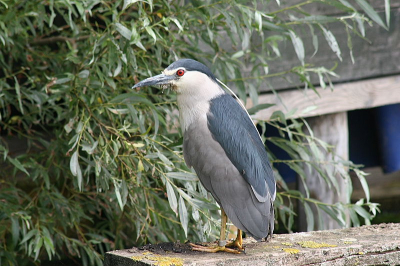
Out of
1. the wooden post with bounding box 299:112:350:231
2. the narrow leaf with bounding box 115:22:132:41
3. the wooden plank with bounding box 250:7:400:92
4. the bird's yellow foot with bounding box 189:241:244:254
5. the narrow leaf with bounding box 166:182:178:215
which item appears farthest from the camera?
the wooden post with bounding box 299:112:350:231

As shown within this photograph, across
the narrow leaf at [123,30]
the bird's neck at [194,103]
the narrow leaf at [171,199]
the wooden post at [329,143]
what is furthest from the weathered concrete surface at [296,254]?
the wooden post at [329,143]

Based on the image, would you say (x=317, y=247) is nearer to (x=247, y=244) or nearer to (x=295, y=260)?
(x=295, y=260)

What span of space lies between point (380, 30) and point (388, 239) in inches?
79.8

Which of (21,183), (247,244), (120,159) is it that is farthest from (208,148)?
(21,183)

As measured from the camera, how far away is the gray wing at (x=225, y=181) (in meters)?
1.98

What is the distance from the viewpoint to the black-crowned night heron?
1.98m

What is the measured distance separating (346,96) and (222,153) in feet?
6.04

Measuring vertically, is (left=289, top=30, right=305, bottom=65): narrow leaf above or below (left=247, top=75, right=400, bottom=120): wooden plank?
above

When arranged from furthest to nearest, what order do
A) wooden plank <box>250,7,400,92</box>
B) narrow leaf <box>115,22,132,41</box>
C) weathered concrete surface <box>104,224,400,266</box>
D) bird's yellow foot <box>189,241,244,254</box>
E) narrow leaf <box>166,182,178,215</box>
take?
wooden plank <box>250,7,400,92</box> → narrow leaf <box>115,22,132,41</box> → narrow leaf <box>166,182,178,215</box> → bird's yellow foot <box>189,241,244,254</box> → weathered concrete surface <box>104,224,400,266</box>

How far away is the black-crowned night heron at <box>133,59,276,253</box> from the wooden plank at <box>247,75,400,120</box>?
1.41 meters

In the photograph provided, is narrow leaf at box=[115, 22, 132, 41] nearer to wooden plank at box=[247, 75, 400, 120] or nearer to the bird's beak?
the bird's beak

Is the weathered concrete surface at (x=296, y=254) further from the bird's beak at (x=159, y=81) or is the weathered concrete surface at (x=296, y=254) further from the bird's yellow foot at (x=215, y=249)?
the bird's beak at (x=159, y=81)

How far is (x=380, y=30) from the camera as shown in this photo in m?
3.72

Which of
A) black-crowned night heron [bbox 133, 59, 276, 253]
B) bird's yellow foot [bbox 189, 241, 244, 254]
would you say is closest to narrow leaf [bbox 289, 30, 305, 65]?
black-crowned night heron [bbox 133, 59, 276, 253]
